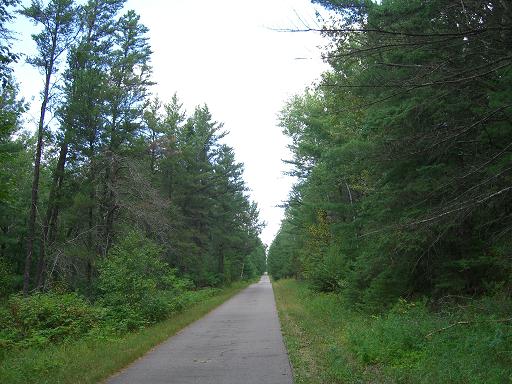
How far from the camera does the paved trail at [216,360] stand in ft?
24.7

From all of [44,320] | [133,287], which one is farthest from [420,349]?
[133,287]

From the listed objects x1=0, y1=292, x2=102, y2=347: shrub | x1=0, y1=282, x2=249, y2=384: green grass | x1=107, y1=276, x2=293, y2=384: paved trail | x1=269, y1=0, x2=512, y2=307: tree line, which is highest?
x1=269, y1=0, x2=512, y2=307: tree line

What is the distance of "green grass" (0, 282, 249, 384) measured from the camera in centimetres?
742

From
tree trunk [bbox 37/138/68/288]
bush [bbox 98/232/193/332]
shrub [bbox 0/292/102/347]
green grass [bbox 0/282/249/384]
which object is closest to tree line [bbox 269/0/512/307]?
green grass [bbox 0/282/249/384]

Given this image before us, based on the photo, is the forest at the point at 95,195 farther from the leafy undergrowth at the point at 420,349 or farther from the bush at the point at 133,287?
the leafy undergrowth at the point at 420,349

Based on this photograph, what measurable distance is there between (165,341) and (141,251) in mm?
6188

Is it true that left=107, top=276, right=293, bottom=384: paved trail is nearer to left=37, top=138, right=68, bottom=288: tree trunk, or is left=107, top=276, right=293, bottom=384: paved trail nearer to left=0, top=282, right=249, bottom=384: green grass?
left=0, top=282, right=249, bottom=384: green grass

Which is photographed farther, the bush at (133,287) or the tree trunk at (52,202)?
the tree trunk at (52,202)

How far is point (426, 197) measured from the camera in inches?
382

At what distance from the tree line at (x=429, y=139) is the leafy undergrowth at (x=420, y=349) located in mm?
1099

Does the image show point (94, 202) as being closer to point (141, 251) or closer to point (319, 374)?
point (141, 251)

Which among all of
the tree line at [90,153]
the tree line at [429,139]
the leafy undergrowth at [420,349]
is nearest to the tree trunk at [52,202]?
the tree line at [90,153]

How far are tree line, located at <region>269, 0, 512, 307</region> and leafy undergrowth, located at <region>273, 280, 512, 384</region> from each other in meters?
1.10

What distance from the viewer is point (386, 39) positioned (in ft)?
19.3
